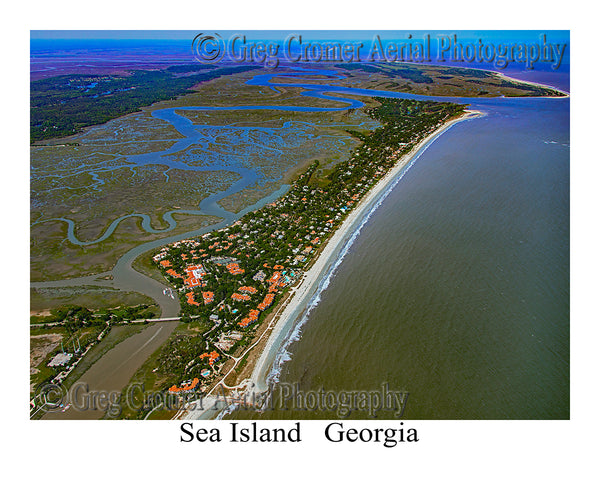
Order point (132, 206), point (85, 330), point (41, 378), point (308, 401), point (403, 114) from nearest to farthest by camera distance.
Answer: point (308, 401)
point (41, 378)
point (85, 330)
point (132, 206)
point (403, 114)

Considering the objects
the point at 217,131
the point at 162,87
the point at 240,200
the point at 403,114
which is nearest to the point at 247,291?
the point at 240,200

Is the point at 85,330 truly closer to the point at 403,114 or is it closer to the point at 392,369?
the point at 392,369

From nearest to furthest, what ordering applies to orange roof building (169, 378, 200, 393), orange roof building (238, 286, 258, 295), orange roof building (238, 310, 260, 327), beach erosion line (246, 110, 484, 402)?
1. orange roof building (169, 378, 200, 393)
2. beach erosion line (246, 110, 484, 402)
3. orange roof building (238, 310, 260, 327)
4. orange roof building (238, 286, 258, 295)

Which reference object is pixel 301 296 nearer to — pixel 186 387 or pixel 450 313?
pixel 186 387

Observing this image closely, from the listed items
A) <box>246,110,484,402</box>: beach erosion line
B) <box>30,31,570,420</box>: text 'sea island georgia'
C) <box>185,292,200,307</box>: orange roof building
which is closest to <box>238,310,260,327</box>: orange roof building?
→ <box>30,31,570,420</box>: text 'sea island georgia'

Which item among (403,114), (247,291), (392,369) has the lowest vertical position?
(392,369)

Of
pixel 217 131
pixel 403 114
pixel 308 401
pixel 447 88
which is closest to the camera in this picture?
pixel 308 401

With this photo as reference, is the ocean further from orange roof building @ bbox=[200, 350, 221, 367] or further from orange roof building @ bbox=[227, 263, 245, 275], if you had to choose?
orange roof building @ bbox=[227, 263, 245, 275]

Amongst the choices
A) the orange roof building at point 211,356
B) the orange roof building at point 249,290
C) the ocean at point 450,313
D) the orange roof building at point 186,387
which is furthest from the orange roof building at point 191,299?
the ocean at point 450,313
